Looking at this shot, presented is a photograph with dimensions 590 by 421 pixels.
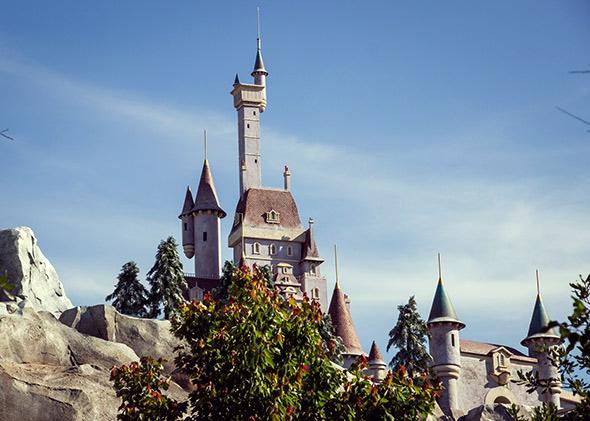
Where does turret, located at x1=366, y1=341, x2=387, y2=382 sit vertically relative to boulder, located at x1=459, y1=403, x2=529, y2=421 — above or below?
above

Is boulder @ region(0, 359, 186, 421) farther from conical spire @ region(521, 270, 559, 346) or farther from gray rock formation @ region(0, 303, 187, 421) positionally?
conical spire @ region(521, 270, 559, 346)

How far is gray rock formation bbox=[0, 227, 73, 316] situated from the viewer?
172ft

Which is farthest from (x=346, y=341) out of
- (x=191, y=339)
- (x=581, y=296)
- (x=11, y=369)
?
(x=581, y=296)

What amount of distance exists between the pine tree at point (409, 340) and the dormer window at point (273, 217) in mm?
30143

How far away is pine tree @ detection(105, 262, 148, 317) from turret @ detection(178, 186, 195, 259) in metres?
33.0

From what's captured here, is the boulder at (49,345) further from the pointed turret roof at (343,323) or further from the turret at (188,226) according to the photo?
the turret at (188,226)

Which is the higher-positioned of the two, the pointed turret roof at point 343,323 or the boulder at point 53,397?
the pointed turret roof at point 343,323

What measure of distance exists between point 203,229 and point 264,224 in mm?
4899

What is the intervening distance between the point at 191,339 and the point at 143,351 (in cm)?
1672

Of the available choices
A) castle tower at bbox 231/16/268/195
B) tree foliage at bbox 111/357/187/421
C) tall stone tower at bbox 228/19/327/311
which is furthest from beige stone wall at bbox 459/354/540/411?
tree foliage at bbox 111/357/187/421

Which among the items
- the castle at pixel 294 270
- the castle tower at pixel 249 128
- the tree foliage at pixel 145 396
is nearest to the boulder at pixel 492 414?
the castle at pixel 294 270

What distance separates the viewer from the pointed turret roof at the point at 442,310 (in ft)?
244

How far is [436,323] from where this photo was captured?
74.4 m

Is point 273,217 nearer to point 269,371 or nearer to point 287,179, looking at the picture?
point 287,179
